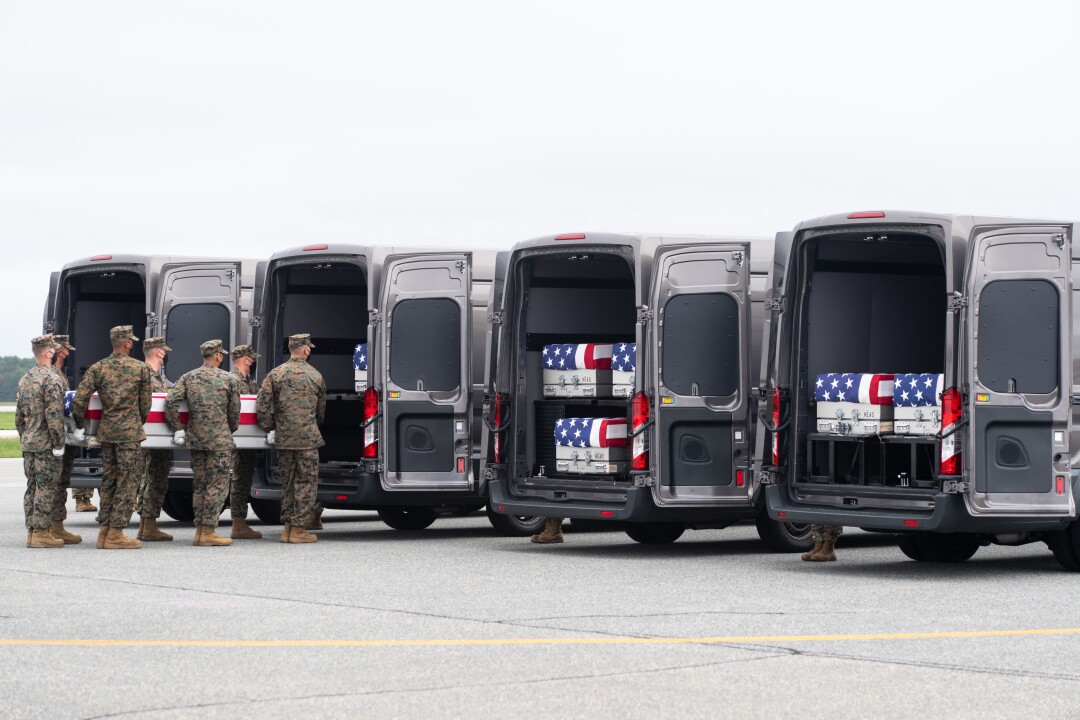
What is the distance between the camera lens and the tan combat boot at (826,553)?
13844mm

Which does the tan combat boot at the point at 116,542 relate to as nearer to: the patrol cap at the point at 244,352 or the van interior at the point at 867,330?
the patrol cap at the point at 244,352

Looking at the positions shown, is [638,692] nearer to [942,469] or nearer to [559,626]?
[559,626]

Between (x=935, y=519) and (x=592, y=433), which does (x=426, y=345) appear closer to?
(x=592, y=433)

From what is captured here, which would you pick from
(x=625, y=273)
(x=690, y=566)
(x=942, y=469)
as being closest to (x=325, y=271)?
(x=625, y=273)

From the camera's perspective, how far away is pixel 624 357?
1458 centimetres

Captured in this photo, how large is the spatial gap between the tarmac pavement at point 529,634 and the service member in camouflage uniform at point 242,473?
1.64 metres

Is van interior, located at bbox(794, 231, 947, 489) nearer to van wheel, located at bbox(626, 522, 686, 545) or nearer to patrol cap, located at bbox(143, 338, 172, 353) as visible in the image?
van wheel, located at bbox(626, 522, 686, 545)

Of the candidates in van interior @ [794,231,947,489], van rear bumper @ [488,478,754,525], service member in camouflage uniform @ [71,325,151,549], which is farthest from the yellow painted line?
service member in camouflage uniform @ [71,325,151,549]

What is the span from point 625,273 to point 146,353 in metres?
4.61

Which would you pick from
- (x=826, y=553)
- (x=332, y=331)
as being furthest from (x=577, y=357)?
(x=332, y=331)

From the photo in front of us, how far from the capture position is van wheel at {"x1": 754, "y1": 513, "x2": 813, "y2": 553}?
48.3ft

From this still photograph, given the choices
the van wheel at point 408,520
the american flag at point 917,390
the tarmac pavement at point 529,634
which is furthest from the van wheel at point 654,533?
the american flag at point 917,390

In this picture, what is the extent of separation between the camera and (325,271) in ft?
56.3

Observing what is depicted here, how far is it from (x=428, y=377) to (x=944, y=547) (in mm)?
4792
